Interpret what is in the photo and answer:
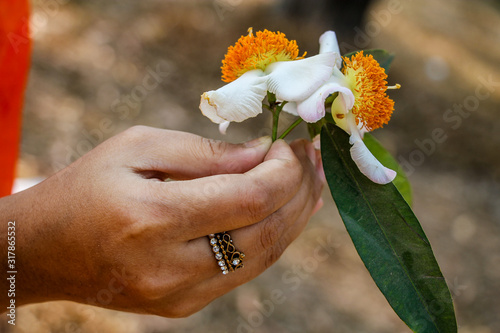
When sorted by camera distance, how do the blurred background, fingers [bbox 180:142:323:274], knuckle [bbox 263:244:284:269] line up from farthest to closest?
the blurred background, knuckle [bbox 263:244:284:269], fingers [bbox 180:142:323:274]

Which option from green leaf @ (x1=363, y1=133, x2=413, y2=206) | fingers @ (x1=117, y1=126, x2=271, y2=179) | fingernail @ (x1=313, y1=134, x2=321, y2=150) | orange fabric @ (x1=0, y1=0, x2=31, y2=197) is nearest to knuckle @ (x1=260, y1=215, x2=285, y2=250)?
fingers @ (x1=117, y1=126, x2=271, y2=179)

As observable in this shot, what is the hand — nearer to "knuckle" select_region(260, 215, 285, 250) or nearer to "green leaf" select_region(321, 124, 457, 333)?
"knuckle" select_region(260, 215, 285, 250)

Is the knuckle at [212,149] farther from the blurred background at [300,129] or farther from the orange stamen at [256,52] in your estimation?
the blurred background at [300,129]

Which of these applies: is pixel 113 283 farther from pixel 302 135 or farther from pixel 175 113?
pixel 302 135

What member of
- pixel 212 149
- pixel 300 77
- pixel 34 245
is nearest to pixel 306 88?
pixel 300 77

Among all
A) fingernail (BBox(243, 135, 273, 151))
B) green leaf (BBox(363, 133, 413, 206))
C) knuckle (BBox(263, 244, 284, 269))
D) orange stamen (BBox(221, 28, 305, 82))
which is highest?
orange stamen (BBox(221, 28, 305, 82))

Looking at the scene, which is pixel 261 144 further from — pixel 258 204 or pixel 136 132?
pixel 136 132
